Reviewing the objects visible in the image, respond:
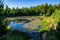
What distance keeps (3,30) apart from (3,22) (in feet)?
2.42

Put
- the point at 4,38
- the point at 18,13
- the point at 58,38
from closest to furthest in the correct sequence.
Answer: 1. the point at 4,38
2. the point at 58,38
3. the point at 18,13

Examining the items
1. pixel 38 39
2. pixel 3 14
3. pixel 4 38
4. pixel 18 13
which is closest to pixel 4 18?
pixel 3 14

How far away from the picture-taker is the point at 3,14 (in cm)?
1622

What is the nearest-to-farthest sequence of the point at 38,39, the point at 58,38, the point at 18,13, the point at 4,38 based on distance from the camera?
1. the point at 4,38
2. the point at 58,38
3. the point at 38,39
4. the point at 18,13

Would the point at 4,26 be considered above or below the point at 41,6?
above

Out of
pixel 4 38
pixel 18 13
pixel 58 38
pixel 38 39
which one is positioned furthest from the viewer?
pixel 18 13

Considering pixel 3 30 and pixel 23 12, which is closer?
pixel 3 30

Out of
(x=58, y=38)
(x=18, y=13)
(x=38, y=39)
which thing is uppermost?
(x=58, y=38)

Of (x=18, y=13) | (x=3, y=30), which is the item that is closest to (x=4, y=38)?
(x=3, y=30)

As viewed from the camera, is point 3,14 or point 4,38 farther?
point 3,14

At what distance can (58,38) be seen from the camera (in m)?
16.0

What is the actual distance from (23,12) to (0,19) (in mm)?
55922

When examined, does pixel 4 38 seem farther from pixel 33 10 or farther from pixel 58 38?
pixel 33 10

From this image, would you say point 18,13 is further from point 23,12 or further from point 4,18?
point 4,18
